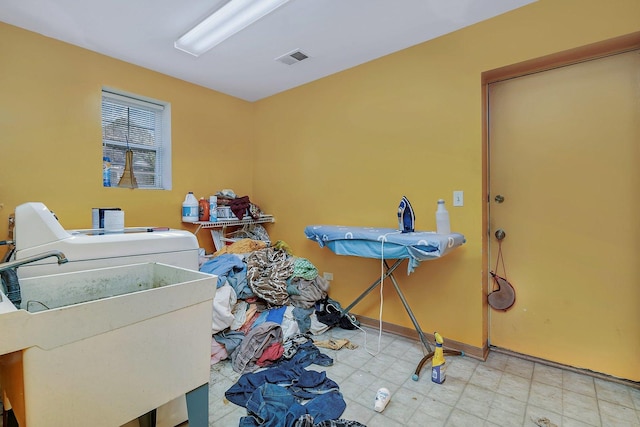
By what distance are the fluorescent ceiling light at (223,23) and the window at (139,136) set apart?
2.68ft

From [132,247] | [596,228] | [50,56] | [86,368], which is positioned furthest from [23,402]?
[596,228]

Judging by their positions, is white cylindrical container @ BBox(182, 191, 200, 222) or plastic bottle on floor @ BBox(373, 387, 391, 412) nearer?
plastic bottle on floor @ BBox(373, 387, 391, 412)

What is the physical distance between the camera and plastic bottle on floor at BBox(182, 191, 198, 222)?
124 inches

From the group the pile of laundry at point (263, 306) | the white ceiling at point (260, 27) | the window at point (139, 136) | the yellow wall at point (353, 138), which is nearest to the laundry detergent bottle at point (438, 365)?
the yellow wall at point (353, 138)

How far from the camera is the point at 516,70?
2.24m

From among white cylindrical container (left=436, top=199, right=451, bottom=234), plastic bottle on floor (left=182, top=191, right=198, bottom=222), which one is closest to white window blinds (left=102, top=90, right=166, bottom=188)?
plastic bottle on floor (left=182, top=191, right=198, bottom=222)

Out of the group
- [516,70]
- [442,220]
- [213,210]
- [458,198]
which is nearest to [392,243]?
[442,220]

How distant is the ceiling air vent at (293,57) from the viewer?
8.73ft

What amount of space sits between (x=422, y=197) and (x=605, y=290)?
1.31 m

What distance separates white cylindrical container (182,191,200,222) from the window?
0.70ft

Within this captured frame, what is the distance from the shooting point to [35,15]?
213cm

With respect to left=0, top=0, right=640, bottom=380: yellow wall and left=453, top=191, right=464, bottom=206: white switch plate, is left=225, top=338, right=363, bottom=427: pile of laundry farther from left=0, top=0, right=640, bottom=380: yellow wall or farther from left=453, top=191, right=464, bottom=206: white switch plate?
left=453, top=191, right=464, bottom=206: white switch plate

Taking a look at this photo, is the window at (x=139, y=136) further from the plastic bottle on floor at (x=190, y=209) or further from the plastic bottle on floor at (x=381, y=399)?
the plastic bottle on floor at (x=381, y=399)

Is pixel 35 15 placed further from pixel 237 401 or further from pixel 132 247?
pixel 237 401
